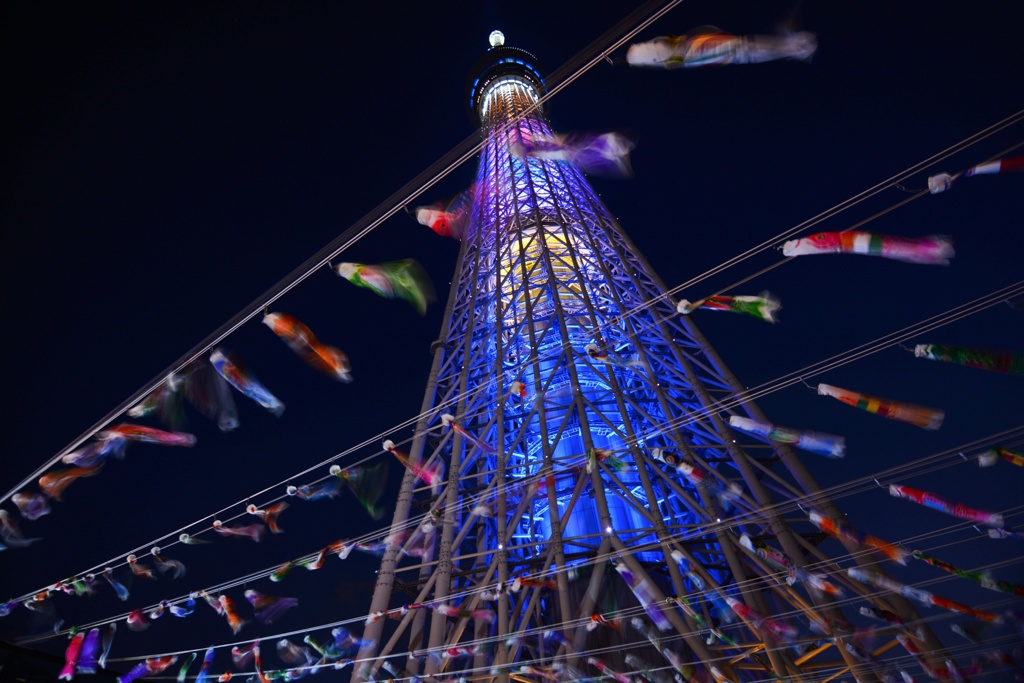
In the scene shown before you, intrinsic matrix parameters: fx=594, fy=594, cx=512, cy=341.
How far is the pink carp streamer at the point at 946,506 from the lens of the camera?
7.70 m

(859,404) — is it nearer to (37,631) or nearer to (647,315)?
(647,315)

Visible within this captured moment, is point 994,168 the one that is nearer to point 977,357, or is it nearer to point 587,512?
point 977,357

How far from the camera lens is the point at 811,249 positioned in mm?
7945

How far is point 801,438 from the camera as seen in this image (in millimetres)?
10453

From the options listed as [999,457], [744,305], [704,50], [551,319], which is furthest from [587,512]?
[704,50]

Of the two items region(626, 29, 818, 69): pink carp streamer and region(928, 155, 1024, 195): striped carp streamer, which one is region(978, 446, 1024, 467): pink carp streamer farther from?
region(626, 29, 818, 69): pink carp streamer

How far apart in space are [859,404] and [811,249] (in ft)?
8.60

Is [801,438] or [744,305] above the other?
[744,305]

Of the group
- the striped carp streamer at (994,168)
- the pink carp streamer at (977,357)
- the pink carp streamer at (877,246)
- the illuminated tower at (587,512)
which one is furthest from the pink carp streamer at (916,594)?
the striped carp streamer at (994,168)

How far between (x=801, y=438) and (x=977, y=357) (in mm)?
3636

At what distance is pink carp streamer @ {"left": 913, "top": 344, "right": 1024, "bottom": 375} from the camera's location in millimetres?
6914

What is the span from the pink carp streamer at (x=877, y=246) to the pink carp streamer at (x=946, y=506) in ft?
11.0

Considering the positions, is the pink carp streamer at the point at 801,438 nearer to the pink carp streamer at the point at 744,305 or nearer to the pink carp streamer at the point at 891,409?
the pink carp streamer at the point at 891,409

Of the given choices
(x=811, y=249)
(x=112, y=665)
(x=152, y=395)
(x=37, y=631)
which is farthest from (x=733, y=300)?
(x=112, y=665)
